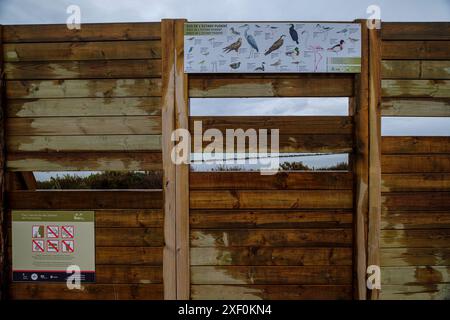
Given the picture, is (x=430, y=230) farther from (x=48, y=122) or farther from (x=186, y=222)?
(x=48, y=122)

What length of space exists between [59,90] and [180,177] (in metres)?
1.46

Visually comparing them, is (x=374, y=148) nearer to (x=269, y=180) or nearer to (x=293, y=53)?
(x=269, y=180)

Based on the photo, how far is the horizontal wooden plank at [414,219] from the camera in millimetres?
2721

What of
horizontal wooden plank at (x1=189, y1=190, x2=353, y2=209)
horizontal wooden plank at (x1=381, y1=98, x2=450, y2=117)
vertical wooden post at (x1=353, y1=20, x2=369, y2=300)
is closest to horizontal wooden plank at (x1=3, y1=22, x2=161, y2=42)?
horizontal wooden plank at (x1=189, y1=190, x2=353, y2=209)

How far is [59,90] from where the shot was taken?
9.04 feet

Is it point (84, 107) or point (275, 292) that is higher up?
point (84, 107)

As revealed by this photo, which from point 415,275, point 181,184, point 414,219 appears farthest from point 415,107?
point 181,184

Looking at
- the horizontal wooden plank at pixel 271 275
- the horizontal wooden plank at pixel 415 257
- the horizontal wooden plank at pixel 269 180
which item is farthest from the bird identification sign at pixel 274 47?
the horizontal wooden plank at pixel 271 275

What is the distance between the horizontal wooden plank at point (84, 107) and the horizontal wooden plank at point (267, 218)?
3.62 feet

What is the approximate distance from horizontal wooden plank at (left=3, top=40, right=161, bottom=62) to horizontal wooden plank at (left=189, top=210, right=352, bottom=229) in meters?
1.60

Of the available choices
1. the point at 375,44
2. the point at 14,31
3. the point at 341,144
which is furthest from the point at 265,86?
the point at 14,31

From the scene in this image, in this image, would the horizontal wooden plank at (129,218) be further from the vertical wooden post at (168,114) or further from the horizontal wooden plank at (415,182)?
the horizontal wooden plank at (415,182)

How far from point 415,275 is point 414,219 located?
1.80 feet

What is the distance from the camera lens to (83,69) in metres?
2.74
